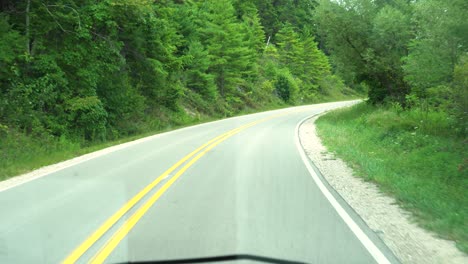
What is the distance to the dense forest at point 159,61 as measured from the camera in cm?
1664

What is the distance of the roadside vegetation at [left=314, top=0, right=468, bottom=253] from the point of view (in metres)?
8.66

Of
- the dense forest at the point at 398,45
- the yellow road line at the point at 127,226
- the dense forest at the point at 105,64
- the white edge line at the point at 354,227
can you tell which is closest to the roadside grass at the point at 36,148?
the dense forest at the point at 105,64

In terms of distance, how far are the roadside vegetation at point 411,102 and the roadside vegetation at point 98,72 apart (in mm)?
9198

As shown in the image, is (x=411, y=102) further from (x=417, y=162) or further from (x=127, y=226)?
(x=127, y=226)

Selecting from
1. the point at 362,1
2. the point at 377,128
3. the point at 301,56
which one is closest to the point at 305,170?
the point at 377,128

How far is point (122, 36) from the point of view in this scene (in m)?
23.6

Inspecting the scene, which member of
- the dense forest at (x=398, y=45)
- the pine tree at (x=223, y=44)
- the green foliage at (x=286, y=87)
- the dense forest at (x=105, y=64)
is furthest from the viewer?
the green foliage at (x=286, y=87)

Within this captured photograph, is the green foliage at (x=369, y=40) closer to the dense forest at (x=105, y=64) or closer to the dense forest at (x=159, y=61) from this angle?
the dense forest at (x=159, y=61)

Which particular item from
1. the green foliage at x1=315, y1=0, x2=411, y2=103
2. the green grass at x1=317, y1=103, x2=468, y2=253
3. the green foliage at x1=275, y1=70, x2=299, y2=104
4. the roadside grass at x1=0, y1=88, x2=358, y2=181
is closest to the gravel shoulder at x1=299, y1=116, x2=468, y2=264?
the green grass at x1=317, y1=103, x2=468, y2=253

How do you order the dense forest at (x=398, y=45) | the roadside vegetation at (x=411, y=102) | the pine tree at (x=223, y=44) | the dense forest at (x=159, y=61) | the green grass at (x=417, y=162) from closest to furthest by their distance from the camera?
1. the green grass at (x=417, y=162)
2. the roadside vegetation at (x=411, y=102)
3. the dense forest at (x=398, y=45)
4. the dense forest at (x=159, y=61)
5. the pine tree at (x=223, y=44)

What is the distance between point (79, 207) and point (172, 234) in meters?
2.26

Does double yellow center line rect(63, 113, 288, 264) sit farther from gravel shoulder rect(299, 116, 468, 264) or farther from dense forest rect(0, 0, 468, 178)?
dense forest rect(0, 0, 468, 178)

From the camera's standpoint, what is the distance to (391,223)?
655cm

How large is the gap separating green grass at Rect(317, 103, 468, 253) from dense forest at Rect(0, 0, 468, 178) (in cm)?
110
